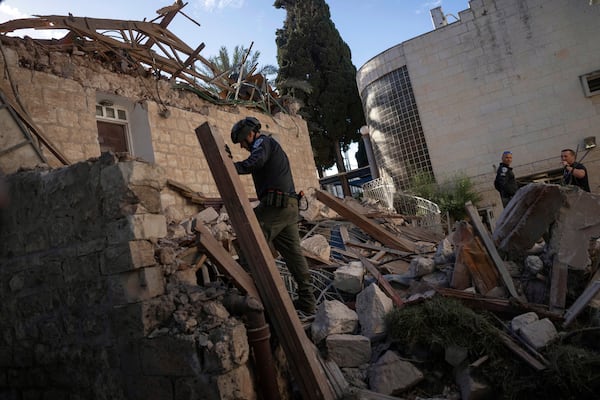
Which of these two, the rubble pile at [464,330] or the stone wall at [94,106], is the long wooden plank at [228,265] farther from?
the stone wall at [94,106]

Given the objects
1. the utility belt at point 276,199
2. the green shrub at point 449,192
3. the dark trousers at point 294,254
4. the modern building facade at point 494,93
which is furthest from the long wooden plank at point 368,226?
the modern building facade at point 494,93

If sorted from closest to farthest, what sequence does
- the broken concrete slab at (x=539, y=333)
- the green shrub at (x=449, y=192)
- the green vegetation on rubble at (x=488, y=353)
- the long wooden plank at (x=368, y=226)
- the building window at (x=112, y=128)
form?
the green vegetation on rubble at (x=488, y=353), the broken concrete slab at (x=539, y=333), the long wooden plank at (x=368, y=226), the building window at (x=112, y=128), the green shrub at (x=449, y=192)

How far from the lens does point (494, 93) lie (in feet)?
44.1

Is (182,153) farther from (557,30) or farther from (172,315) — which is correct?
(557,30)

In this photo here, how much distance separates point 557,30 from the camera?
41.7 ft

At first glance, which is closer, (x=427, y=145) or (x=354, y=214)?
(x=354, y=214)

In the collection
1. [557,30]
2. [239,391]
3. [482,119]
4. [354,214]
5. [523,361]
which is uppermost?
[557,30]

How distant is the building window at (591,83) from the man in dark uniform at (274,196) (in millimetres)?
13434

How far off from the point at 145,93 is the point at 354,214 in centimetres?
468

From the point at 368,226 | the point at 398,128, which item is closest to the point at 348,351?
the point at 368,226

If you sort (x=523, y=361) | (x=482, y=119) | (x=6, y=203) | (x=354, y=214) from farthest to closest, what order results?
(x=482, y=119), (x=354, y=214), (x=6, y=203), (x=523, y=361)

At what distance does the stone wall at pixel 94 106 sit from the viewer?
559 cm

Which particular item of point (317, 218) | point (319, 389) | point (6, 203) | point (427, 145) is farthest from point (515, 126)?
point (6, 203)

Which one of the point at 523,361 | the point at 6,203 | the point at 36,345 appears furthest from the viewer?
the point at 6,203
